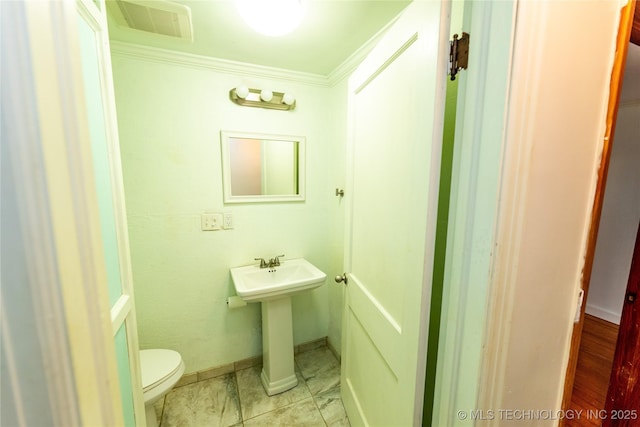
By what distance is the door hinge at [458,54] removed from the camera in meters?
0.65

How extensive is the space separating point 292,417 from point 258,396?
290 mm

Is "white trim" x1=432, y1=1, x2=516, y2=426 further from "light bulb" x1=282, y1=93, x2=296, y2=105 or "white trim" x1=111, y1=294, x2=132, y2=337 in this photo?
"light bulb" x1=282, y1=93, x2=296, y2=105

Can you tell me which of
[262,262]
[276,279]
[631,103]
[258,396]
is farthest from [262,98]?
[631,103]

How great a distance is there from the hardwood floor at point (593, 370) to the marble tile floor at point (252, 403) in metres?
1.27

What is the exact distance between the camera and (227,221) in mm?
1784

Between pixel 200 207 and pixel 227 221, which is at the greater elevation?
pixel 200 207

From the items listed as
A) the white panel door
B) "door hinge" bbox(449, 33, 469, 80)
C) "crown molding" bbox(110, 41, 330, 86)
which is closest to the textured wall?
"crown molding" bbox(110, 41, 330, 86)

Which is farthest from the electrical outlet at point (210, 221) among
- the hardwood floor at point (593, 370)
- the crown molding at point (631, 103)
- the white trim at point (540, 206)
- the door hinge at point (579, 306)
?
the crown molding at point (631, 103)

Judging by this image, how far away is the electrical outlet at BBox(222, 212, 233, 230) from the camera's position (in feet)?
5.82

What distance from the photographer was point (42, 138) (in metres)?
0.34

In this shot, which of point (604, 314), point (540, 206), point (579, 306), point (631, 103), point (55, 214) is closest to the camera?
point (55, 214)

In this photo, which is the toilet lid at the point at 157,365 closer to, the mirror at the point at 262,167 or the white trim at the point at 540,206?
the mirror at the point at 262,167

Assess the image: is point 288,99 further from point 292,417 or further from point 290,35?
point 292,417

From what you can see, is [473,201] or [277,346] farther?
[277,346]
